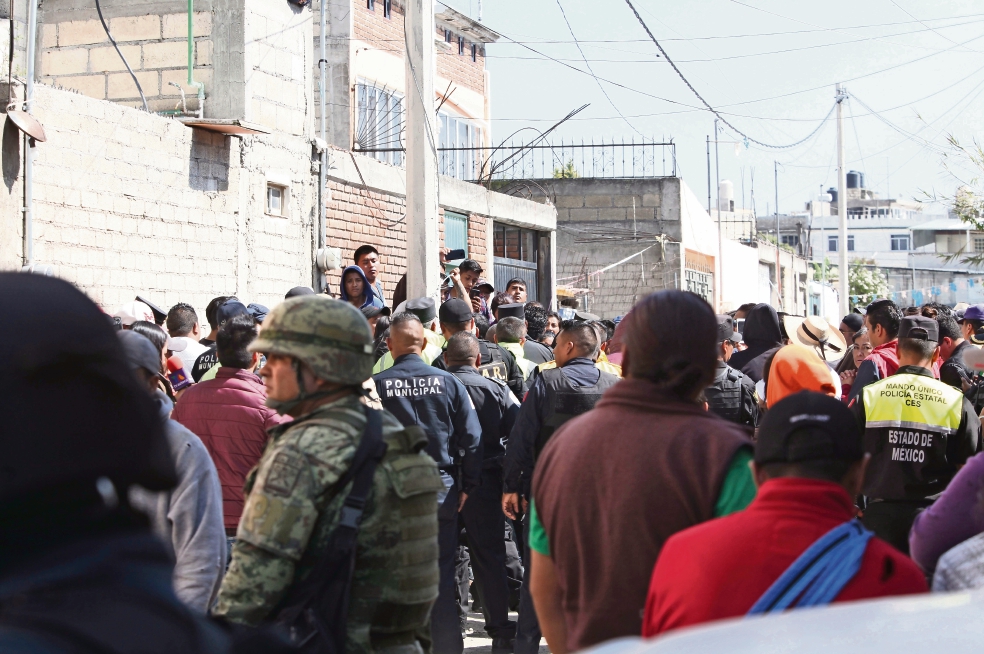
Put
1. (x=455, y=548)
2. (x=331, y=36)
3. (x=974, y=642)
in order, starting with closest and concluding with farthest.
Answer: (x=974, y=642)
(x=455, y=548)
(x=331, y=36)

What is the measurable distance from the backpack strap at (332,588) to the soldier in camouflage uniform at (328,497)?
20mm

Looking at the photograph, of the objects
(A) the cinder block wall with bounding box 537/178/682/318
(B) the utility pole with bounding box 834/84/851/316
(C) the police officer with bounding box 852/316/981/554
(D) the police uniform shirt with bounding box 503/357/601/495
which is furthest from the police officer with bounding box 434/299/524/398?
(B) the utility pole with bounding box 834/84/851/316

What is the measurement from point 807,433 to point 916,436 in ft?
11.0

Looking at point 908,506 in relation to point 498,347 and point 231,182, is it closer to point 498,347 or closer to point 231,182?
point 498,347

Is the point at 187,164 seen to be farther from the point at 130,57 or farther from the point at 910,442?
the point at 910,442

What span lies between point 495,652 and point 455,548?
0.81m

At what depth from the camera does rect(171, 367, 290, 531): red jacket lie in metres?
4.92

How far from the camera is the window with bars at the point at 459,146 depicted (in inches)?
930

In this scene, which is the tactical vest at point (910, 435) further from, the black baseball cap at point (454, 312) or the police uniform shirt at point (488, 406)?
the black baseball cap at point (454, 312)

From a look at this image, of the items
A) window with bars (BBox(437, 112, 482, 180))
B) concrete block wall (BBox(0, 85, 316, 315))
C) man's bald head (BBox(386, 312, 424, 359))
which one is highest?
window with bars (BBox(437, 112, 482, 180))

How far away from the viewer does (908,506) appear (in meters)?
5.62

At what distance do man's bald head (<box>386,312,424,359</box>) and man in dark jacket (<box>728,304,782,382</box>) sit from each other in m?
2.74

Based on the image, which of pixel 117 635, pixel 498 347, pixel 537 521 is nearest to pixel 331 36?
pixel 498 347

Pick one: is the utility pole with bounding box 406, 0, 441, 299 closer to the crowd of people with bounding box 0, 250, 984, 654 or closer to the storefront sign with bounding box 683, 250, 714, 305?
the crowd of people with bounding box 0, 250, 984, 654
